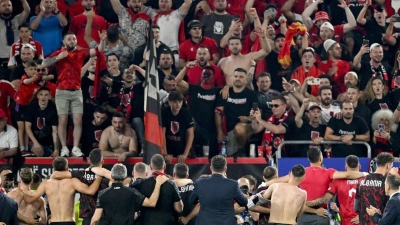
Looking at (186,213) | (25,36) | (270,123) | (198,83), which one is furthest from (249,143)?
(25,36)

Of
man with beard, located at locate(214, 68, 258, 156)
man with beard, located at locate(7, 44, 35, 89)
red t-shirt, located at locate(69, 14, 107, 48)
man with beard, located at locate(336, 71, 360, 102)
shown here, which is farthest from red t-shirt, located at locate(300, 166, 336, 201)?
red t-shirt, located at locate(69, 14, 107, 48)

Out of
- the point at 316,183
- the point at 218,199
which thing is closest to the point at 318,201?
the point at 316,183

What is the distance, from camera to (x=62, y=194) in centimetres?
1642

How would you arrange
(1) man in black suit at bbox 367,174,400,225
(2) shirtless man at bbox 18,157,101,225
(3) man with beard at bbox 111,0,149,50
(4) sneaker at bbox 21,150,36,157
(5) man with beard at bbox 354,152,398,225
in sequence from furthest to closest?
(3) man with beard at bbox 111,0,149,50, (4) sneaker at bbox 21,150,36,157, (2) shirtless man at bbox 18,157,101,225, (5) man with beard at bbox 354,152,398,225, (1) man in black suit at bbox 367,174,400,225

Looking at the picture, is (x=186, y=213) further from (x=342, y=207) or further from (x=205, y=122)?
(x=205, y=122)

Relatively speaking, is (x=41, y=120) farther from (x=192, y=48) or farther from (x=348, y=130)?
(x=348, y=130)

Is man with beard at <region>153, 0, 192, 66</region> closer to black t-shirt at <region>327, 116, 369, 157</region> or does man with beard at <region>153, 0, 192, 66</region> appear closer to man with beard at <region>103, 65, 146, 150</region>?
man with beard at <region>103, 65, 146, 150</region>

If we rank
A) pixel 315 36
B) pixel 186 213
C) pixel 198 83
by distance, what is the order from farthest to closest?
pixel 315 36
pixel 198 83
pixel 186 213

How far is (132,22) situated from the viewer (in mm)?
21531

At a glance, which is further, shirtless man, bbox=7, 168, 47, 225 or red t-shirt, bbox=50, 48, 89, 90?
red t-shirt, bbox=50, 48, 89, 90

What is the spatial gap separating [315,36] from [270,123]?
3.91m

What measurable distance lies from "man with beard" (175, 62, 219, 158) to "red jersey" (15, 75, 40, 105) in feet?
8.76

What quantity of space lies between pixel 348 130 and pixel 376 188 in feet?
12.4

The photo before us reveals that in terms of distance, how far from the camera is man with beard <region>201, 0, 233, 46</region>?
21797mm
